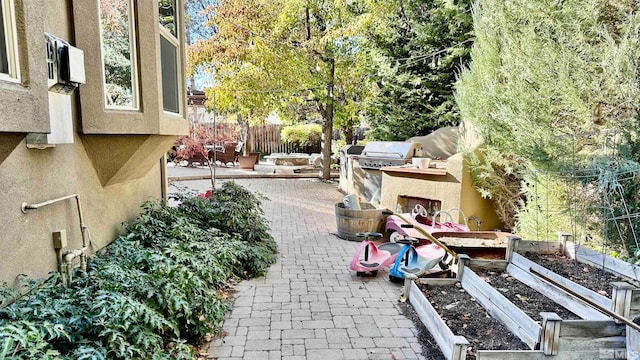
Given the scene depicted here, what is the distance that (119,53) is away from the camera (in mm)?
3469

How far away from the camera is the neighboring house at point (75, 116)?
212 centimetres

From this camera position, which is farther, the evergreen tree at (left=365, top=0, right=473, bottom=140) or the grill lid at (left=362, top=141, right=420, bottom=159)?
the evergreen tree at (left=365, top=0, right=473, bottom=140)

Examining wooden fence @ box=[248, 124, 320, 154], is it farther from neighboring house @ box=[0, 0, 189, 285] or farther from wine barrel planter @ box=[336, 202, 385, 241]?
neighboring house @ box=[0, 0, 189, 285]

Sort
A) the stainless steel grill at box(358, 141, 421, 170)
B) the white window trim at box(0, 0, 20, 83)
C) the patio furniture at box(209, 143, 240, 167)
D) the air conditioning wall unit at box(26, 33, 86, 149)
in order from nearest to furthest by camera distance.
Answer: the white window trim at box(0, 0, 20, 83), the air conditioning wall unit at box(26, 33, 86, 149), the stainless steel grill at box(358, 141, 421, 170), the patio furniture at box(209, 143, 240, 167)

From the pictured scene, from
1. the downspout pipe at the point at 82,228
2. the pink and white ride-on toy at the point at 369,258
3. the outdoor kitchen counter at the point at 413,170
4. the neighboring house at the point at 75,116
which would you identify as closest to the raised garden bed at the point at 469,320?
the pink and white ride-on toy at the point at 369,258

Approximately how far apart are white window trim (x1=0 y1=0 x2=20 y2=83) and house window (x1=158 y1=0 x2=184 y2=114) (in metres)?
2.09

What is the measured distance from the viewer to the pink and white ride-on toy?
4.59 metres

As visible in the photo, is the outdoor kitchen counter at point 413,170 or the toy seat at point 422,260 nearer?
the toy seat at point 422,260

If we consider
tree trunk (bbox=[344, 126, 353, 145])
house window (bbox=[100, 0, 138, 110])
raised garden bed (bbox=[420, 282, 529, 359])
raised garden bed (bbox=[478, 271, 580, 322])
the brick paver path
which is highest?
house window (bbox=[100, 0, 138, 110])

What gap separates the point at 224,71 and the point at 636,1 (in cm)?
932

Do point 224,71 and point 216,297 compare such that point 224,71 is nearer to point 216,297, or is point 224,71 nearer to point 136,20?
point 136,20

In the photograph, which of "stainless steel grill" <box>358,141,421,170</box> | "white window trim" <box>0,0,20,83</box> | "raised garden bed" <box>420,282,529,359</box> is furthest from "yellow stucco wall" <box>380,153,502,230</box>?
"white window trim" <box>0,0,20,83</box>

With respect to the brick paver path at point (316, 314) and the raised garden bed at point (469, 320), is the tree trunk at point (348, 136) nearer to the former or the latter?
the brick paver path at point (316, 314)

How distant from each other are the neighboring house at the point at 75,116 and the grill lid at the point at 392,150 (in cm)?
496
